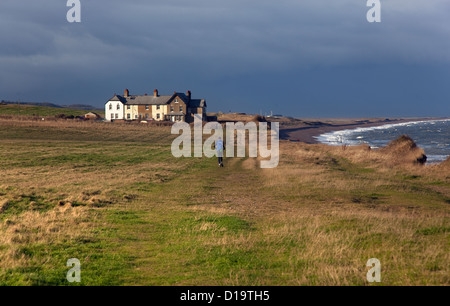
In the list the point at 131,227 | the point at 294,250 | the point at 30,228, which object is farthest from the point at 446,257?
the point at 30,228

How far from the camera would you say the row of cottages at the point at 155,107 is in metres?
119

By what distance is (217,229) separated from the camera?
13156mm

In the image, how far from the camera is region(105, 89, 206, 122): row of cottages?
118562mm

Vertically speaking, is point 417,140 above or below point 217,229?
below

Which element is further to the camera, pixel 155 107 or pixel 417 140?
pixel 155 107

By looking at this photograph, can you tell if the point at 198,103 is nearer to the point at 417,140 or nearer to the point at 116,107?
the point at 116,107

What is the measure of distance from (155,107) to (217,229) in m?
110

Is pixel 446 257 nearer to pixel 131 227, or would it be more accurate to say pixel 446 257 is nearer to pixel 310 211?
pixel 310 211

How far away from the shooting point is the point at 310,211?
16.7 metres

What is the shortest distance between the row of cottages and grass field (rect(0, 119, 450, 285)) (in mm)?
91146

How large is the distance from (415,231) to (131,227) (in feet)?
25.7

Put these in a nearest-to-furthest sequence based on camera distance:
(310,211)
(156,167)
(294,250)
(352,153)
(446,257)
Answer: (446,257)
(294,250)
(310,211)
(156,167)
(352,153)

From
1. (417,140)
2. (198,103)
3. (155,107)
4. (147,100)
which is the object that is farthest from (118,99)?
(417,140)
